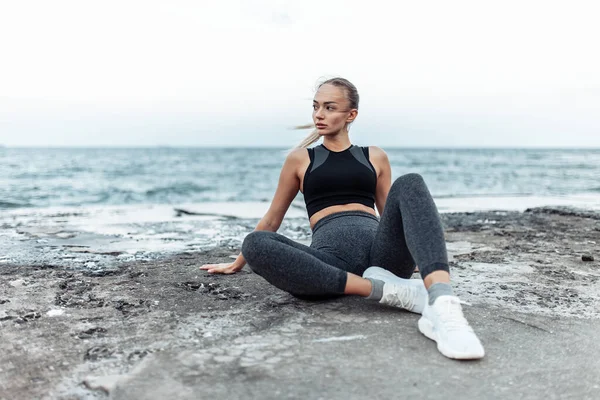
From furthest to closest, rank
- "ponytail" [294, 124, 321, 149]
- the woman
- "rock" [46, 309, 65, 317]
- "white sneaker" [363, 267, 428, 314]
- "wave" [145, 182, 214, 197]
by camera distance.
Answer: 1. "wave" [145, 182, 214, 197]
2. "ponytail" [294, 124, 321, 149]
3. "rock" [46, 309, 65, 317]
4. "white sneaker" [363, 267, 428, 314]
5. the woman

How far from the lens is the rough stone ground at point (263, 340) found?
206 cm

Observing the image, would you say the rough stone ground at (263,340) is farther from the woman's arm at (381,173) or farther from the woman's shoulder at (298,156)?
the woman's shoulder at (298,156)

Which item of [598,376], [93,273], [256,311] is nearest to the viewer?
[598,376]

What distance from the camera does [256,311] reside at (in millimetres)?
3037

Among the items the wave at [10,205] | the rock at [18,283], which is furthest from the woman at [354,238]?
the wave at [10,205]

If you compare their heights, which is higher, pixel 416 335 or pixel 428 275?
pixel 428 275

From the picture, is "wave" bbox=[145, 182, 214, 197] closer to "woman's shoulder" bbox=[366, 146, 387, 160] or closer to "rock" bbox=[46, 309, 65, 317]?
"rock" bbox=[46, 309, 65, 317]

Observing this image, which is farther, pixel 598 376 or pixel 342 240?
pixel 342 240

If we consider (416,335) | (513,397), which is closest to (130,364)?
(416,335)

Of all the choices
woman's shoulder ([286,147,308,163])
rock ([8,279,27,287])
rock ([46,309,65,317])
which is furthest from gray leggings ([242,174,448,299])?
rock ([8,279,27,287])

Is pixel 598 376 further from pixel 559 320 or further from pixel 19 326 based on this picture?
pixel 19 326

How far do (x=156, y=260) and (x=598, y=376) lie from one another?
3630 mm

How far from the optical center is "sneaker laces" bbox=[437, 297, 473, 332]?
7.82ft

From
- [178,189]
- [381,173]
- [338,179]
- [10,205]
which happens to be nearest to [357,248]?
[338,179]
